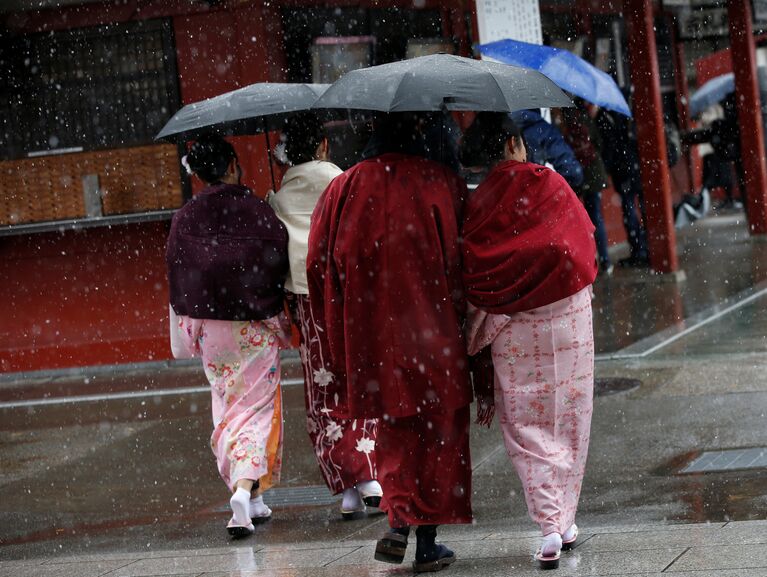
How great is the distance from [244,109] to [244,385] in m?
1.35

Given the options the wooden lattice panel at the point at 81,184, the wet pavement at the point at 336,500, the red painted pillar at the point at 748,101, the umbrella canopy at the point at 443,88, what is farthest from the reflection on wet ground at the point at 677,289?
the umbrella canopy at the point at 443,88

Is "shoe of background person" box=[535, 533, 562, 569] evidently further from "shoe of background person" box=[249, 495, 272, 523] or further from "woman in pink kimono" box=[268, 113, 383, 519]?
"shoe of background person" box=[249, 495, 272, 523]

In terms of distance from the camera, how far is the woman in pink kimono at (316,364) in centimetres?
619

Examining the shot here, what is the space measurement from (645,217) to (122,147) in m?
5.64

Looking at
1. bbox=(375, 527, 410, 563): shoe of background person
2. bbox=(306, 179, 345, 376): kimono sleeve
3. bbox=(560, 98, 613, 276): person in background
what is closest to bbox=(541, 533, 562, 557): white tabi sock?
bbox=(375, 527, 410, 563): shoe of background person

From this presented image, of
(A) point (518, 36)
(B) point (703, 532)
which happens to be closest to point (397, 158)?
(B) point (703, 532)

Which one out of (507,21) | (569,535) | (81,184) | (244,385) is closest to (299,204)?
(244,385)

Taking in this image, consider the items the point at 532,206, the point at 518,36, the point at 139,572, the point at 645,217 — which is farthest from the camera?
the point at 645,217

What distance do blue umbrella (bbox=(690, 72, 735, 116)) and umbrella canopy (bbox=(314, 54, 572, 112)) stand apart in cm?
1524

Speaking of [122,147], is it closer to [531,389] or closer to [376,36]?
[376,36]

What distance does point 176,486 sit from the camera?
292 inches

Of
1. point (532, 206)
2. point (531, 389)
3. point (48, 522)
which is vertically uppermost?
point (532, 206)

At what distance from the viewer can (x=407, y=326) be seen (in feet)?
15.6

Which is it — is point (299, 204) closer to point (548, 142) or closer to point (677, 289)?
point (548, 142)
